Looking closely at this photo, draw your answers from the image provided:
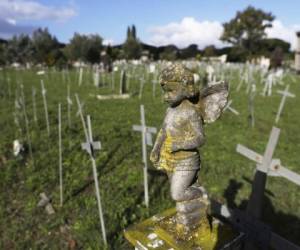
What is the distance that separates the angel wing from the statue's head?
0.47ft

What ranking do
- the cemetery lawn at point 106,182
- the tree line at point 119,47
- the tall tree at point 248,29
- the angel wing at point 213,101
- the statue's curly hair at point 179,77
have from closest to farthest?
the statue's curly hair at point 179,77 → the angel wing at point 213,101 → the cemetery lawn at point 106,182 → the tree line at point 119,47 → the tall tree at point 248,29

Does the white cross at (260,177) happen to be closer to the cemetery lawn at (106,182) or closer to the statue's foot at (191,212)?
the statue's foot at (191,212)

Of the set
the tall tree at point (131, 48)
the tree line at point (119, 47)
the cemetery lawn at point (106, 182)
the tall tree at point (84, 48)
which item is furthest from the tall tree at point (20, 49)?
the cemetery lawn at point (106, 182)

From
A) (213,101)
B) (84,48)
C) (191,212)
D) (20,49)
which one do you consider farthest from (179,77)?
(20,49)

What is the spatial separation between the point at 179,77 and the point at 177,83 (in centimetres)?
4

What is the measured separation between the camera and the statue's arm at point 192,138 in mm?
2066

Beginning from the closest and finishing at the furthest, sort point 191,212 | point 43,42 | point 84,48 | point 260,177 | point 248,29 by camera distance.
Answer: point 191,212 → point 260,177 → point 84,48 → point 43,42 → point 248,29

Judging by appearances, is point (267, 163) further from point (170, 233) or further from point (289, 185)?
point (289, 185)

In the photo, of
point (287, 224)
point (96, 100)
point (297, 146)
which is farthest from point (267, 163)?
point (96, 100)

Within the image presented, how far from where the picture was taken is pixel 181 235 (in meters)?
2.36

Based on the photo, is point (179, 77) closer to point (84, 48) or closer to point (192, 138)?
point (192, 138)

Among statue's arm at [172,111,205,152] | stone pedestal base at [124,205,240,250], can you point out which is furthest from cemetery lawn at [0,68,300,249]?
statue's arm at [172,111,205,152]

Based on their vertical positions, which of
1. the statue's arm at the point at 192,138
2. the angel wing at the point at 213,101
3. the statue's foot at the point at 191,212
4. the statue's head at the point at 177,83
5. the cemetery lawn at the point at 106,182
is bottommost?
the cemetery lawn at the point at 106,182

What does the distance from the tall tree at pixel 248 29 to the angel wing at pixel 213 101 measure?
54.1m
